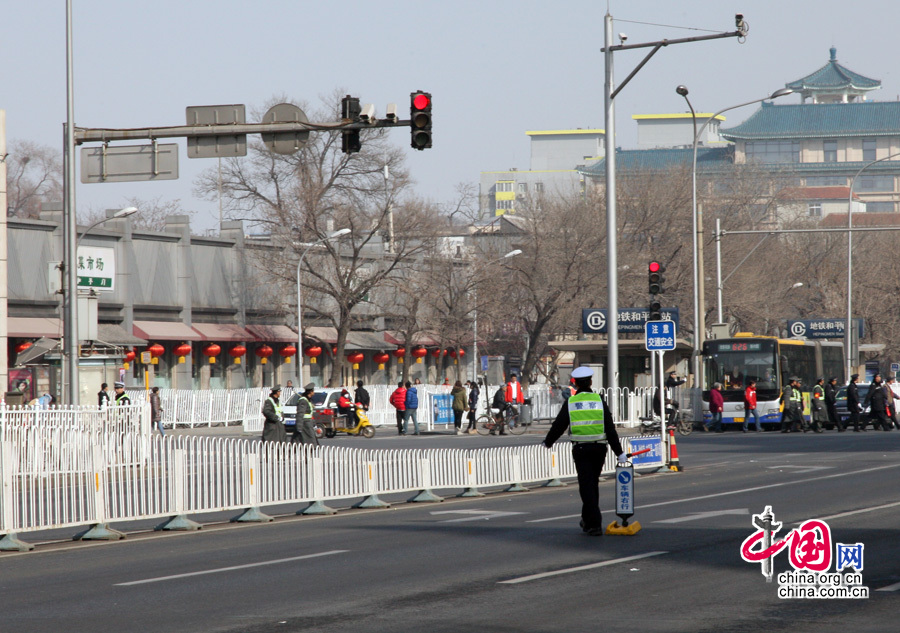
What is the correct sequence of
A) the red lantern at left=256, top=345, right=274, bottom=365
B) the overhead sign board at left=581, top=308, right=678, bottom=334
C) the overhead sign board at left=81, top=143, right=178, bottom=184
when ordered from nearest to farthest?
the overhead sign board at left=81, top=143, right=178, bottom=184, the overhead sign board at left=581, top=308, right=678, bottom=334, the red lantern at left=256, top=345, right=274, bottom=365

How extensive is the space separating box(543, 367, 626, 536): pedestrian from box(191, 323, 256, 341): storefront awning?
40.7m

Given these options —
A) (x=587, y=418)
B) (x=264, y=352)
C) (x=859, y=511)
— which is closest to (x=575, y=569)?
(x=587, y=418)

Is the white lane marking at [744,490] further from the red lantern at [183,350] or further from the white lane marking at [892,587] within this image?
the red lantern at [183,350]

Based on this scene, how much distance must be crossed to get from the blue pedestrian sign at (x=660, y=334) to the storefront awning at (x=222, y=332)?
3157 cm

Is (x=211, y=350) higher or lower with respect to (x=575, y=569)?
higher

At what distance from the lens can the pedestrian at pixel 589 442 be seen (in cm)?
1381

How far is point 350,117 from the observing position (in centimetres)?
1780

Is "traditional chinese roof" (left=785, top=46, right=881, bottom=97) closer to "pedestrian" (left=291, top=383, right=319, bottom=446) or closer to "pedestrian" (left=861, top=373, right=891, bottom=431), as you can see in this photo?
"pedestrian" (left=861, top=373, right=891, bottom=431)

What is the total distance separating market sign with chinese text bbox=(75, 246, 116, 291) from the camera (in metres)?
40.2

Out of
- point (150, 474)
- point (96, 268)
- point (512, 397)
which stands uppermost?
point (96, 268)

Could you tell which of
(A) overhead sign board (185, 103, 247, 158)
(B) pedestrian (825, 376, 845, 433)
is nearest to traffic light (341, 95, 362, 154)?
(A) overhead sign board (185, 103, 247, 158)

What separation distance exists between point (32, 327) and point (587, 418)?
35377 millimetres

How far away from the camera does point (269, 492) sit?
58.4ft

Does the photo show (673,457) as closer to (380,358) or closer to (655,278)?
(655,278)
